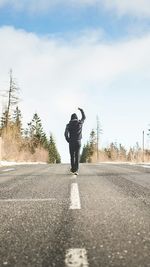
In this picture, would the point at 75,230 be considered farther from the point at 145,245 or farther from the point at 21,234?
the point at 145,245

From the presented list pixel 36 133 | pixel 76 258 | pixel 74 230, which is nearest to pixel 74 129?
pixel 74 230

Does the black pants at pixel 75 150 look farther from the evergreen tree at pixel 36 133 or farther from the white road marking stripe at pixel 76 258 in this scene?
the evergreen tree at pixel 36 133

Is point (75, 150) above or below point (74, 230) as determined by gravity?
above

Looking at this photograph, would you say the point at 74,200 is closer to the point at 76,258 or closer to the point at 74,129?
the point at 76,258

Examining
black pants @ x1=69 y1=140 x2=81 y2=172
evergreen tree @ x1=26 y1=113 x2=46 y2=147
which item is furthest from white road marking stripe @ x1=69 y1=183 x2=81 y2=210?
evergreen tree @ x1=26 y1=113 x2=46 y2=147

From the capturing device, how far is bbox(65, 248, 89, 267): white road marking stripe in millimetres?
3082

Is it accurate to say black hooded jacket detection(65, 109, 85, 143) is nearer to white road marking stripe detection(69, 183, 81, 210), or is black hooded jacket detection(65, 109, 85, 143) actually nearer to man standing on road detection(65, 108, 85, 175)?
man standing on road detection(65, 108, 85, 175)

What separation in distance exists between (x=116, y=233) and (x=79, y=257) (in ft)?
3.37

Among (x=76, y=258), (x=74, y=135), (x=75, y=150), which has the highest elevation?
(x=74, y=135)

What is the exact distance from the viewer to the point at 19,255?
340 centimetres

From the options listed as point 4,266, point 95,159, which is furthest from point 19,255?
point 95,159

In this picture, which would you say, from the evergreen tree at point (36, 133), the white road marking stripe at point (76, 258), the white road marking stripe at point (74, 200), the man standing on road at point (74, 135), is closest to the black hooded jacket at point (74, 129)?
the man standing on road at point (74, 135)

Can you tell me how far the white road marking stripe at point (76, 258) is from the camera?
308 centimetres

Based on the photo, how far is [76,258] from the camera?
324cm
